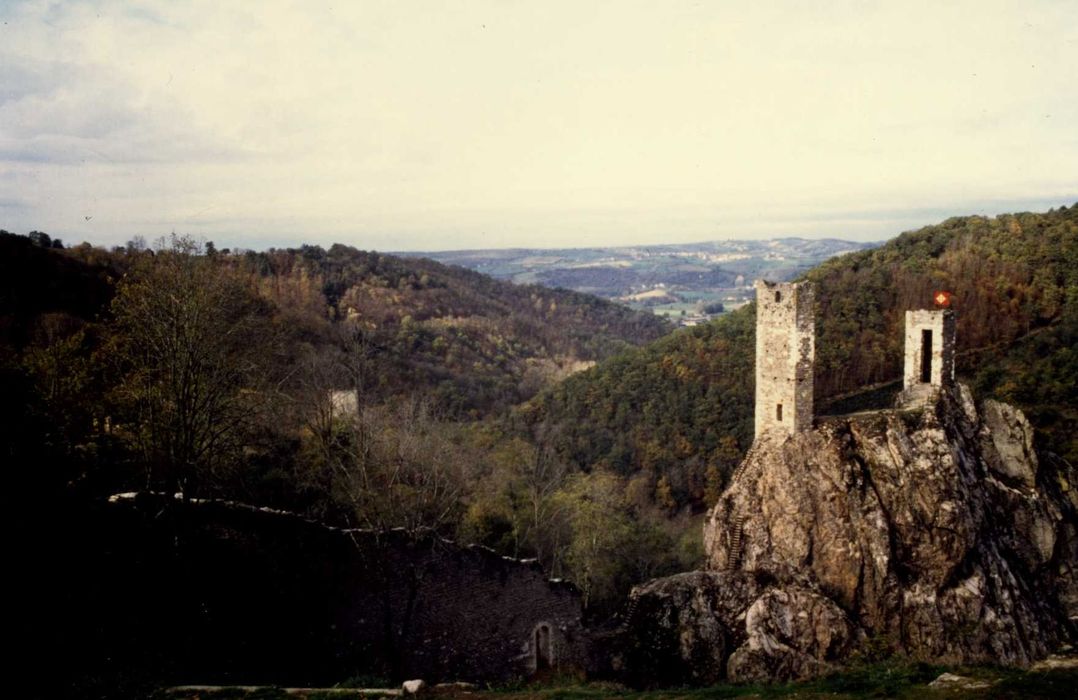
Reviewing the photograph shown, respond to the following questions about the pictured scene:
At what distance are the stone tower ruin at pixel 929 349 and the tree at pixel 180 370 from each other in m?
18.8

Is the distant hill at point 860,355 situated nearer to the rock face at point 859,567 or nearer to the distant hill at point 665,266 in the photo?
the rock face at point 859,567

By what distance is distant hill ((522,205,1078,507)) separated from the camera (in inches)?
1441

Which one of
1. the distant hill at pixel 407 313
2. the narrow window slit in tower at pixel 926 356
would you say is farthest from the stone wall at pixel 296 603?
the narrow window slit in tower at pixel 926 356

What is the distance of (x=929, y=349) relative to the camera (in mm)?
21328

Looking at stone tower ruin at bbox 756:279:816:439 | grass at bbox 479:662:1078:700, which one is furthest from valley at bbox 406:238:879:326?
grass at bbox 479:662:1078:700

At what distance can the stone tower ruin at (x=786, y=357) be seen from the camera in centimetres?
1861

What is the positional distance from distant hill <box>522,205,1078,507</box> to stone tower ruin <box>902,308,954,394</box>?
1496cm

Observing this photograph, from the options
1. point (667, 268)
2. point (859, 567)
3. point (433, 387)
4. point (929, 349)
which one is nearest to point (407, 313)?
point (433, 387)

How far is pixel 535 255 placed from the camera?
153750 mm

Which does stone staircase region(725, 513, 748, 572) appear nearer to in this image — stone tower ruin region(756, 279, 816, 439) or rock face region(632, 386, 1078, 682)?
rock face region(632, 386, 1078, 682)

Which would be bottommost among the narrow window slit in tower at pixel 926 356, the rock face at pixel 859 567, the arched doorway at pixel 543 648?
the arched doorway at pixel 543 648

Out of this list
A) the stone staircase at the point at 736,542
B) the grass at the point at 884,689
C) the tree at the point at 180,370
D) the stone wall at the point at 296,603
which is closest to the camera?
the grass at the point at 884,689

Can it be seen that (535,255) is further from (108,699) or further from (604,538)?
(108,699)

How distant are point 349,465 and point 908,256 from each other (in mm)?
45920
